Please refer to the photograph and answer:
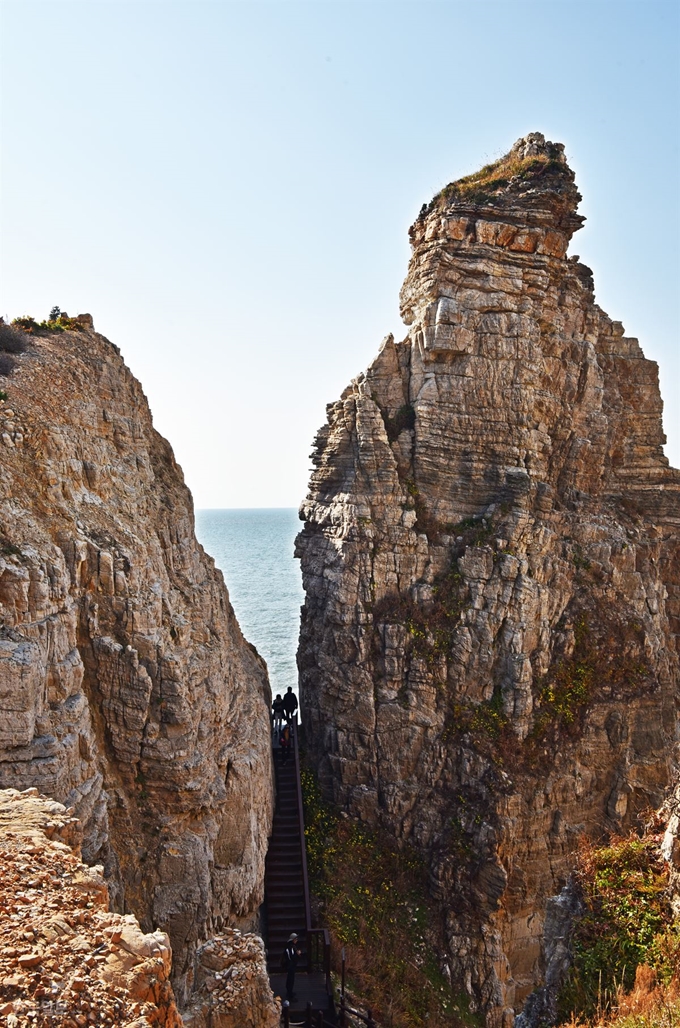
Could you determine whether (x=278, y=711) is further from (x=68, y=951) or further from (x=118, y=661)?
(x=68, y=951)

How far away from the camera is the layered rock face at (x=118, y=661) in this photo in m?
10.9

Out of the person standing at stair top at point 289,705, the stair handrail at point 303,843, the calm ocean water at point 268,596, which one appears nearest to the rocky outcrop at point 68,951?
the stair handrail at point 303,843

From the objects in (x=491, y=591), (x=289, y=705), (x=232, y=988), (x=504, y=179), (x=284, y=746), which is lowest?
(x=284, y=746)

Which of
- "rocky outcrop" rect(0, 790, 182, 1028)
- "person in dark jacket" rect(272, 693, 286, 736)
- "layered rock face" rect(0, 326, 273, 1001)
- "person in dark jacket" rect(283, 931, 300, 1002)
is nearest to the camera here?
"rocky outcrop" rect(0, 790, 182, 1028)

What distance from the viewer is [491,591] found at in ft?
75.8

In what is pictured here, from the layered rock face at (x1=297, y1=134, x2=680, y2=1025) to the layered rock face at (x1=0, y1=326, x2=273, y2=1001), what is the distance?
7.20m

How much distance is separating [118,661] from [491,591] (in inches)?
532

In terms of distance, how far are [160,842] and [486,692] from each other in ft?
40.6

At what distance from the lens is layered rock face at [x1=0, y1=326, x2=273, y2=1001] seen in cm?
1085

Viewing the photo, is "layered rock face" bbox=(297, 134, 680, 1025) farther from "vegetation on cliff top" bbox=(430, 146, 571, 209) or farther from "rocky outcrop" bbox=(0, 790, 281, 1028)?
"rocky outcrop" bbox=(0, 790, 281, 1028)

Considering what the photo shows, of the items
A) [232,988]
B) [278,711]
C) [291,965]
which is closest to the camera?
[232,988]

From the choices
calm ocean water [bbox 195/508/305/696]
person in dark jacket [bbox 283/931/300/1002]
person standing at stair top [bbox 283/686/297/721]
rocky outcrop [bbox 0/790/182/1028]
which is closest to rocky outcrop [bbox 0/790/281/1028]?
rocky outcrop [bbox 0/790/182/1028]

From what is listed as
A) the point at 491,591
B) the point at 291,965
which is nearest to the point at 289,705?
the point at 491,591

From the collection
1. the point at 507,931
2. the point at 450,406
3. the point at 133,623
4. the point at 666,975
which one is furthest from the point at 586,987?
the point at 450,406
